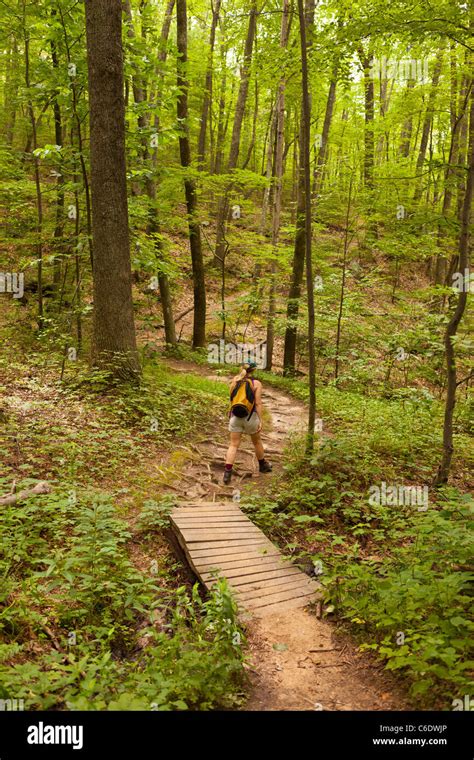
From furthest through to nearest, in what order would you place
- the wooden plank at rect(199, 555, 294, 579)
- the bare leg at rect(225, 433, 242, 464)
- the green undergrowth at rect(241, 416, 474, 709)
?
the bare leg at rect(225, 433, 242, 464) < the wooden plank at rect(199, 555, 294, 579) < the green undergrowth at rect(241, 416, 474, 709)

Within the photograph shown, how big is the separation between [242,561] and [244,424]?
2852 mm

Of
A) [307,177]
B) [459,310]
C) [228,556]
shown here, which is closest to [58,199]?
[307,177]

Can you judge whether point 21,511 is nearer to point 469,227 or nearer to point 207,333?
point 469,227

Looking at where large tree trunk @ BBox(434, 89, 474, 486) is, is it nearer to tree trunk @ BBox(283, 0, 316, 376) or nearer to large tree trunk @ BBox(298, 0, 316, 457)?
large tree trunk @ BBox(298, 0, 316, 457)

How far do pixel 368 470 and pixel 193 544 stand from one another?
3.50 meters

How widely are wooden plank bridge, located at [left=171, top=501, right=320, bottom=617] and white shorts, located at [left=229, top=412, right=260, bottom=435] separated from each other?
1.78 metres

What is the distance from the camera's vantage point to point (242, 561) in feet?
17.7

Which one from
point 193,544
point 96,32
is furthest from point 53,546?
point 96,32

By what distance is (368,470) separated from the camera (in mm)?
7621

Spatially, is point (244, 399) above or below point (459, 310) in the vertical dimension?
below

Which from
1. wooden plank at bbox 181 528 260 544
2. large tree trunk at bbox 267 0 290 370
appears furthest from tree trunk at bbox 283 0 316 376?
wooden plank at bbox 181 528 260 544

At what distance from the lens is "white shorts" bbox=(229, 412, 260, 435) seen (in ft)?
25.9

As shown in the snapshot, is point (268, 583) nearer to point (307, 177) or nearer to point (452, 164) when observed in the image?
point (307, 177)

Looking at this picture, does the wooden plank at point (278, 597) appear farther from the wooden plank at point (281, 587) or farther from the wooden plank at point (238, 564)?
the wooden plank at point (238, 564)
